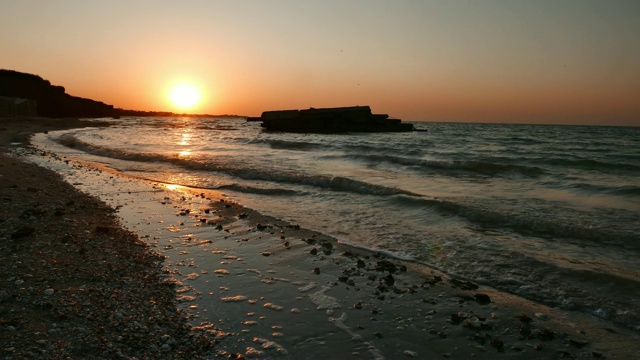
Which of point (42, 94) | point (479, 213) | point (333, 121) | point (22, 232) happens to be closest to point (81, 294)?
point (22, 232)

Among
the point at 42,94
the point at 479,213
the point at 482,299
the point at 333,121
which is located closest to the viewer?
the point at 482,299

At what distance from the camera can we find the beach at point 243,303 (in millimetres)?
3684

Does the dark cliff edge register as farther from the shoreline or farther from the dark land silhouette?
the shoreline

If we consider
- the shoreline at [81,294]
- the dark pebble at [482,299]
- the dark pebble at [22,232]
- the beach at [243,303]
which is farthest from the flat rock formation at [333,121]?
the dark pebble at [482,299]

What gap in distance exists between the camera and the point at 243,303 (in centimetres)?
462

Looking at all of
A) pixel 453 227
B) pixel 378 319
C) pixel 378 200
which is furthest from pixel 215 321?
pixel 378 200

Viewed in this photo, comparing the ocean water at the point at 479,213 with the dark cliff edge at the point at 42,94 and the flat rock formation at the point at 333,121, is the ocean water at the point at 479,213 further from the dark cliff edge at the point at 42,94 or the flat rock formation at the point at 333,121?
the dark cliff edge at the point at 42,94

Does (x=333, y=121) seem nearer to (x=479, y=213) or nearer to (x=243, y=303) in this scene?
(x=479, y=213)

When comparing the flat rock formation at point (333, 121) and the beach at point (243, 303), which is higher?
the flat rock formation at point (333, 121)

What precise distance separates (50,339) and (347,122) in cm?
4760

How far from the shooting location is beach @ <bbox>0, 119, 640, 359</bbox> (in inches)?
145

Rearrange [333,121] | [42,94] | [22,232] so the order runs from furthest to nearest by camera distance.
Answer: [42,94] < [333,121] < [22,232]

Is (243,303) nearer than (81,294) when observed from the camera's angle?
No

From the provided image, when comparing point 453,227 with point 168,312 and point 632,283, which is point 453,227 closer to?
point 632,283
